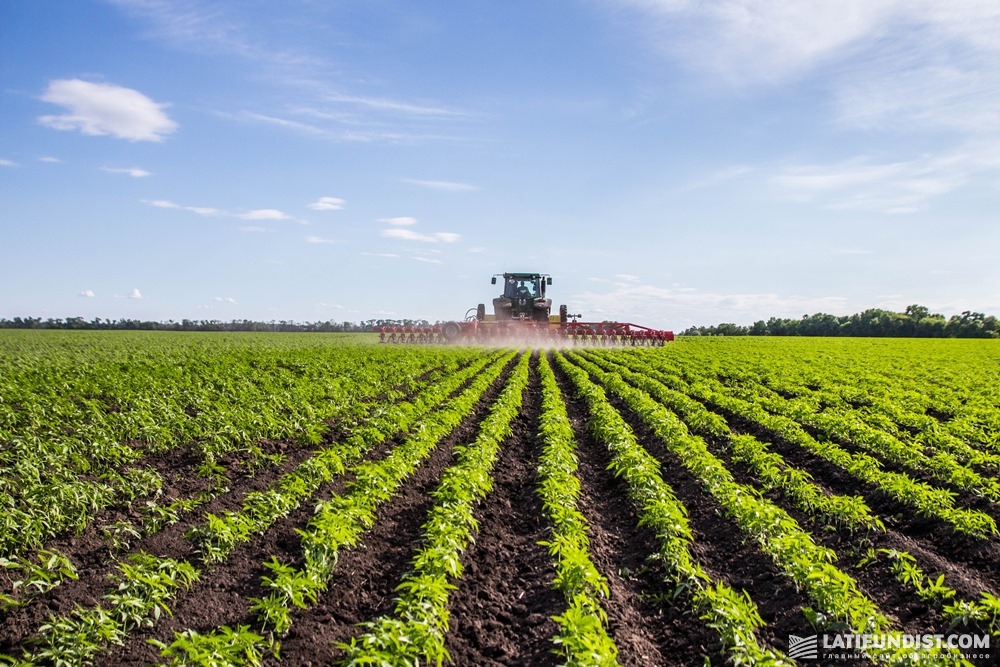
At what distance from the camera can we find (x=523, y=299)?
39.2 m

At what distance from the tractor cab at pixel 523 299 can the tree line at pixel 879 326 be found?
61.2 m

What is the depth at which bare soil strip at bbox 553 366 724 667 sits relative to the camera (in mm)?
4871

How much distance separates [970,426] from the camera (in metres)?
12.9

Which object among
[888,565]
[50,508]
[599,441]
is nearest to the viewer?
[888,565]

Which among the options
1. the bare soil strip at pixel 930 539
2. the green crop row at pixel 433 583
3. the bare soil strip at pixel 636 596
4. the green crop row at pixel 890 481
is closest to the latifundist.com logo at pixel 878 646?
the bare soil strip at pixel 636 596

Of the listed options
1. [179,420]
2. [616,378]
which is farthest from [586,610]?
[616,378]

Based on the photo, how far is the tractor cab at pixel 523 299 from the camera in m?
38.9

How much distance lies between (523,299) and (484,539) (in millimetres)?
32514

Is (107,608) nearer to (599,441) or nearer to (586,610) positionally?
(586,610)

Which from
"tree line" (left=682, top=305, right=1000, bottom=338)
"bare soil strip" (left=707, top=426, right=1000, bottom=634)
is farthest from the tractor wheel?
"tree line" (left=682, top=305, right=1000, bottom=338)

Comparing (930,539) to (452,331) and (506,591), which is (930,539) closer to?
(506,591)

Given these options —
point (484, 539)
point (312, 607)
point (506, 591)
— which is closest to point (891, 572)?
point (506, 591)

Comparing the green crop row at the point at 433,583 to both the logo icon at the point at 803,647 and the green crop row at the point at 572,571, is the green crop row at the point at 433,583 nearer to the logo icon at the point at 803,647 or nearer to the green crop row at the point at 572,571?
the green crop row at the point at 572,571

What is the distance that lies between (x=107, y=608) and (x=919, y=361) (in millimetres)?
36199
